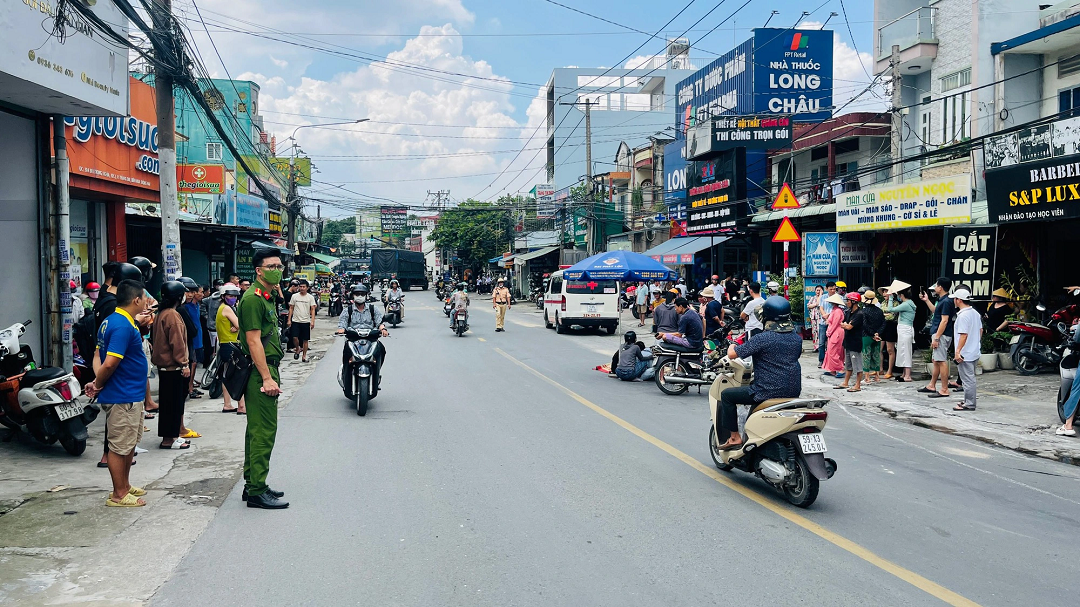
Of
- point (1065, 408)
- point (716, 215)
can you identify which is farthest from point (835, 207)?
point (1065, 408)

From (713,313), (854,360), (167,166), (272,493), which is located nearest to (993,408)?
(854,360)

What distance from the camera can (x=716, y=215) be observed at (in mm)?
29688

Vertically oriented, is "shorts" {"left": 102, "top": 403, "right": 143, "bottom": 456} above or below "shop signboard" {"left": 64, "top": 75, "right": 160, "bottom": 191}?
below

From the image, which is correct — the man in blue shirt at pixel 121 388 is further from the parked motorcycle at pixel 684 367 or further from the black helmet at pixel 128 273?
the parked motorcycle at pixel 684 367

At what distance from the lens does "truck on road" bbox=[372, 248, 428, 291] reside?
68.3m

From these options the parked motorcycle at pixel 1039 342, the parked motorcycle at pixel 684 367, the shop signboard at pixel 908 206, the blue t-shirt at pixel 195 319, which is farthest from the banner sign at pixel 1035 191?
the blue t-shirt at pixel 195 319

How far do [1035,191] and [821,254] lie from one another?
6430mm

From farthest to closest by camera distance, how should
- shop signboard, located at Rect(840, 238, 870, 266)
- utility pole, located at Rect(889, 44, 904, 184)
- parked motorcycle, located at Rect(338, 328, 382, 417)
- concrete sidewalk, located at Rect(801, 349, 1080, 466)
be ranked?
utility pole, located at Rect(889, 44, 904, 184) → shop signboard, located at Rect(840, 238, 870, 266) → parked motorcycle, located at Rect(338, 328, 382, 417) → concrete sidewalk, located at Rect(801, 349, 1080, 466)

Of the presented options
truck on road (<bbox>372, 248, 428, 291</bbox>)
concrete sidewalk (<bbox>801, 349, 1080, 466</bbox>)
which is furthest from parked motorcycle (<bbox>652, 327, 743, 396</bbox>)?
truck on road (<bbox>372, 248, 428, 291</bbox>)

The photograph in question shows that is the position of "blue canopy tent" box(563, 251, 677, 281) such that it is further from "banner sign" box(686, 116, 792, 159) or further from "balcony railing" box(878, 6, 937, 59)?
"balcony railing" box(878, 6, 937, 59)

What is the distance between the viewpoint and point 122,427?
6.28 metres

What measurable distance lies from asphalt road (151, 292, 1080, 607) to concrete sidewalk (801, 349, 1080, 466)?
0.42 m

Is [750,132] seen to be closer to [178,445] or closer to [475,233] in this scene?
[178,445]

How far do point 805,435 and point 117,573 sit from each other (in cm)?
492
